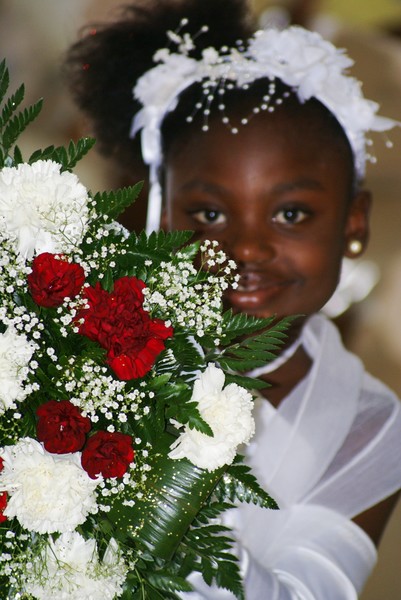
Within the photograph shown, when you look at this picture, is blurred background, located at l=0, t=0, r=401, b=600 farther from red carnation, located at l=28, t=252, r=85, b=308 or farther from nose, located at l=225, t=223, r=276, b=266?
red carnation, located at l=28, t=252, r=85, b=308

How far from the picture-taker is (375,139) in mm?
1524

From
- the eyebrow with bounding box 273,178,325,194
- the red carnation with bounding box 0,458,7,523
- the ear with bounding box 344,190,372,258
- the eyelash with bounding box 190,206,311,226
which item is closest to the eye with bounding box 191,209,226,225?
the eyelash with bounding box 190,206,311,226

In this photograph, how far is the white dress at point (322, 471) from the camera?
1.30 m

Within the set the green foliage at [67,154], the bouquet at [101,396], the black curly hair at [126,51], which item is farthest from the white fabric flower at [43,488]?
the black curly hair at [126,51]

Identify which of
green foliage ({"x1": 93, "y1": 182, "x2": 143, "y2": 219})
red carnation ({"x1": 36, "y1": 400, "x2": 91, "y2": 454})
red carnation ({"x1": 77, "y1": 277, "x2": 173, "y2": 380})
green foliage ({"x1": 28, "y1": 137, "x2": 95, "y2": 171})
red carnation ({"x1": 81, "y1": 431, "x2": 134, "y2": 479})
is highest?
green foliage ({"x1": 28, "y1": 137, "x2": 95, "y2": 171})

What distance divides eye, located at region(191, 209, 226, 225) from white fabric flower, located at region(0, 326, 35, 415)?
2.35 ft

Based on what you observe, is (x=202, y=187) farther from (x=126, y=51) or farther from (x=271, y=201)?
(x=126, y=51)

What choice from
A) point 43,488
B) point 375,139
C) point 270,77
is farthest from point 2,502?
point 375,139

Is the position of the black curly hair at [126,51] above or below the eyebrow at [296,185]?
above

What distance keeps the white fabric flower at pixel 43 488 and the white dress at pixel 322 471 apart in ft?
2.01

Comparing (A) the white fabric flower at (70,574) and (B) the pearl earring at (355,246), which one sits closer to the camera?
(A) the white fabric flower at (70,574)

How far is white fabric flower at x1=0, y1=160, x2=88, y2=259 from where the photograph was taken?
80 cm

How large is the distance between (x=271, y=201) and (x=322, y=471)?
1.59 ft

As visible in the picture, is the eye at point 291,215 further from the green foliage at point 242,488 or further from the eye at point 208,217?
the green foliage at point 242,488
